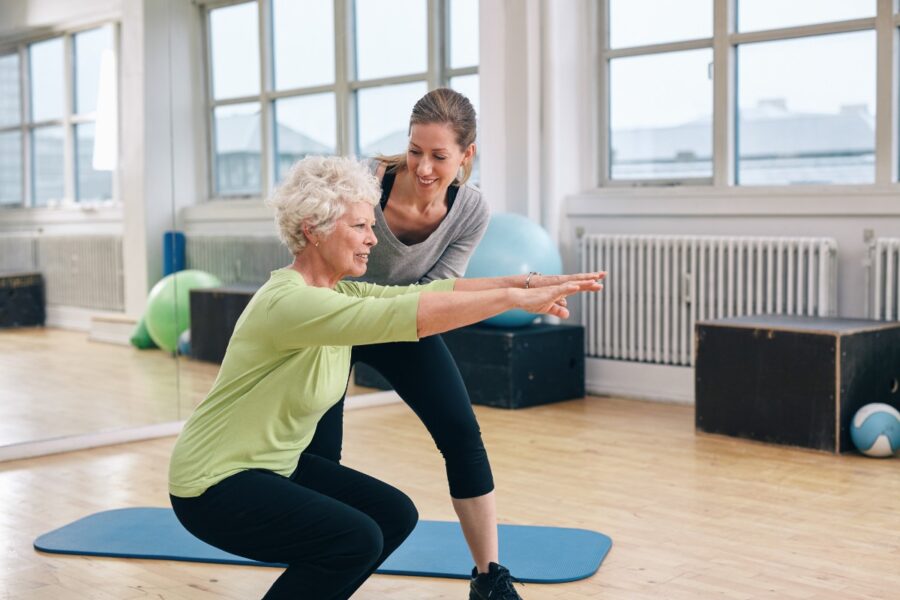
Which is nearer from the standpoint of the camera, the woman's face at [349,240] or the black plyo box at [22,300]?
the woman's face at [349,240]

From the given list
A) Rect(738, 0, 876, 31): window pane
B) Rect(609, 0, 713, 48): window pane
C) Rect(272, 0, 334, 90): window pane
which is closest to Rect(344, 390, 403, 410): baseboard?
Rect(272, 0, 334, 90): window pane

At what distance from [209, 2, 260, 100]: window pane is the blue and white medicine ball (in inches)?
108

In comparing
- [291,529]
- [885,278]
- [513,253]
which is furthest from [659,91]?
[291,529]

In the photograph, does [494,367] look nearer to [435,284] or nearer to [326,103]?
[326,103]

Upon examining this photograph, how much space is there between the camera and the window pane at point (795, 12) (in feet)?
15.6

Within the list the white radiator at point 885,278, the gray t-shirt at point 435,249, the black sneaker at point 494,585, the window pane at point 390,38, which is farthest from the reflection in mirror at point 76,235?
the white radiator at point 885,278

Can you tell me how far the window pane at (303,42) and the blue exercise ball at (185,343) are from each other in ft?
3.77

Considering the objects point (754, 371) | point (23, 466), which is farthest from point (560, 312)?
point (23, 466)

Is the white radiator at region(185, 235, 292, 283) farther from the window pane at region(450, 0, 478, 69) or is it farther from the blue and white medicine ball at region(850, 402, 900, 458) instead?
the blue and white medicine ball at region(850, 402, 900, 458)

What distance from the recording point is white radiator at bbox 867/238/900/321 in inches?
175

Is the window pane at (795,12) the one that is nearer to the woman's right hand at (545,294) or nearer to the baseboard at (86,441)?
the baseboard at (86,441)

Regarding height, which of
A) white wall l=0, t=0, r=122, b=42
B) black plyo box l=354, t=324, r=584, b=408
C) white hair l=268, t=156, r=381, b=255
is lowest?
black plyo box l=354, t=324, r=584, b=408

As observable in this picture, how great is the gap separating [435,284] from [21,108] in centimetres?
246

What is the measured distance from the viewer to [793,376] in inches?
161
